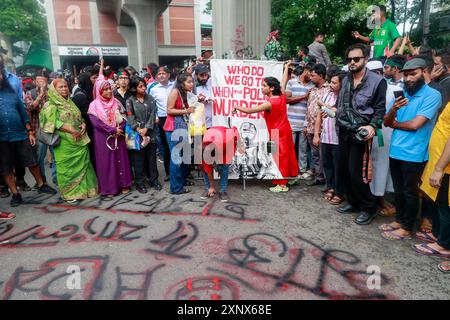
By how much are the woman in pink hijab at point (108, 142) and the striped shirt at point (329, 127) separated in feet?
9.78

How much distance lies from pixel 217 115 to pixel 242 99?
0.48 m

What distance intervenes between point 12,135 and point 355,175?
15.4ft

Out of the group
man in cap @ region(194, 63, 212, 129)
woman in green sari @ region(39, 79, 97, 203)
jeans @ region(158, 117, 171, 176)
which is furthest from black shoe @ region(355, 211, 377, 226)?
woman in green sari @ region(39, 79, 97, 203)

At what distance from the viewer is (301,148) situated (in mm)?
5484

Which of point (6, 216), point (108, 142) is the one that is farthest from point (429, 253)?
point (6, 216)

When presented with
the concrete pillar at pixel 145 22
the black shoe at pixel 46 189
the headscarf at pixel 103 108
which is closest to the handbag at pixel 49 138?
the headscarf at pixel 103 108

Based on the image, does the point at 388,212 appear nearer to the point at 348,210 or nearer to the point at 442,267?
the point at 348,210

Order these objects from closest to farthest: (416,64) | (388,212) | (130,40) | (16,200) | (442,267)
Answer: (442,267) → (416,64) → (388,212) → (16,200) → (130,40)

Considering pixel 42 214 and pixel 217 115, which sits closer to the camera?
pixel 42 214

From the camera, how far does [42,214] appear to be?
167 inches

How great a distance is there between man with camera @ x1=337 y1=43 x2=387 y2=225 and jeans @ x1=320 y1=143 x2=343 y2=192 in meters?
0.44
